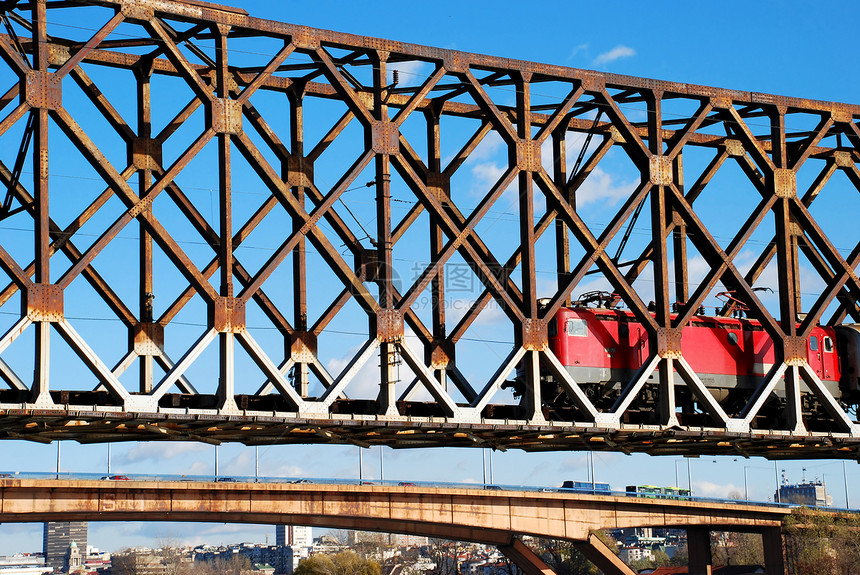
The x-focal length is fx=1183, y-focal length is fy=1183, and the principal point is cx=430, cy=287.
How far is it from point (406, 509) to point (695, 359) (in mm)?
30907

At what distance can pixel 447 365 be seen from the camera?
39469mm

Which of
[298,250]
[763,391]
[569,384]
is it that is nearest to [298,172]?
[298,250]

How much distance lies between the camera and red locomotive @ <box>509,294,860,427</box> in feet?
136

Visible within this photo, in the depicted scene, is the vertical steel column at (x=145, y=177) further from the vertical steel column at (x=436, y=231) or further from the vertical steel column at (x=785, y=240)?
the vertical steel column at (x=785, y=240)

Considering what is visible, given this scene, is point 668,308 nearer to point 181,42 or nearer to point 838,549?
point 181,42

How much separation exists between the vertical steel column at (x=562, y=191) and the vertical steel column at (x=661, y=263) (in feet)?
14.0

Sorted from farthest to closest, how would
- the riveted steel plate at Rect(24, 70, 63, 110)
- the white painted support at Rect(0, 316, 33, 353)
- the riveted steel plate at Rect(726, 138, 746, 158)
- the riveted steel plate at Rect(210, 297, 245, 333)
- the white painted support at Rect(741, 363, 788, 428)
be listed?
the riveted steel plate at Rect(726, 138, 746, 158), the white painted support at Rect(741, 363, 788, 428), the riveted steel plate at Rect(210, 297, 245, 333), the riveted steel plate at Rect(24, 70, 63, 110), the white painted support at Rect(0, 316, 33, 353)

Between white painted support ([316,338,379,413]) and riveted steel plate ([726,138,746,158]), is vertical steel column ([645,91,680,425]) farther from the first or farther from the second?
white painted support ([316,338,379,413])

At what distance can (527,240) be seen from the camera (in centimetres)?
3981

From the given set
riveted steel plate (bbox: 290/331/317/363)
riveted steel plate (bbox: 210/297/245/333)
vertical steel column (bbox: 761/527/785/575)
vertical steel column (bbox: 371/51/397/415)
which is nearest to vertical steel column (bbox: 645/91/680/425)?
vertical steel column (bbox: 371/51/397/415)

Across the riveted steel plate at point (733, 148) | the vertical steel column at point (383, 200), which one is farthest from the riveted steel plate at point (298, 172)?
the riveted steel plate at point (733, 148)

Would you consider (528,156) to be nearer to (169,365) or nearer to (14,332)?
(169,365)

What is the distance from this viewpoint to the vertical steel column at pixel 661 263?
40750 mm

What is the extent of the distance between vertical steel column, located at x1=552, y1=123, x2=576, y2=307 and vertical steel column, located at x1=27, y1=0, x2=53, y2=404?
2047cm
